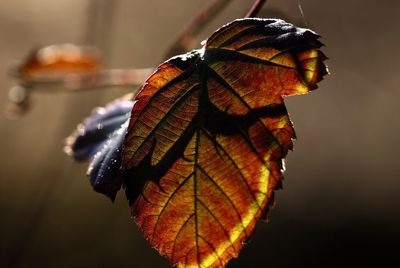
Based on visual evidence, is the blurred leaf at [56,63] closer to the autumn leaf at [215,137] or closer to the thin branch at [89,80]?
the thin branch at [89,80]

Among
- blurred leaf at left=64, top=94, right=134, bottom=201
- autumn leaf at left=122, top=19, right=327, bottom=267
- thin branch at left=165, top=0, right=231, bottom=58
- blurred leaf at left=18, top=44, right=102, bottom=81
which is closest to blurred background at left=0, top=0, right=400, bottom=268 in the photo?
blurred leaf at left=18, top=44, right=102, bottom=81

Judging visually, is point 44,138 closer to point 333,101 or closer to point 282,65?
point 333,101

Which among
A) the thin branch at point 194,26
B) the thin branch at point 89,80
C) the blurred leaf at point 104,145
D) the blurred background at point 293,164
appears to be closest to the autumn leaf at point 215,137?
the blurred leaf at point 104,145

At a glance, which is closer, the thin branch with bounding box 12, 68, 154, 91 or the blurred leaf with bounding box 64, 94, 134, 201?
the blurred leaf with bounding box 64, 94, 134, 201

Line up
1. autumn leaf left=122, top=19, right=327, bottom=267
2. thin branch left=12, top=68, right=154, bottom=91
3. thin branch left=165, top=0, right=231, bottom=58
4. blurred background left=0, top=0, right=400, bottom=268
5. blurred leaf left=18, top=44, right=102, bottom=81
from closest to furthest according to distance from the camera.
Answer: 1. autumn leaf left=122, top=19, right=327, bottom=267
2. thin branch left=165, top=0, right=231, bottom=58
3. thin branch left=12, top=68, right=154, bottom=91
4. blurred leaf left=18, top=44, right=102, bottom=81
5. blurred background left=0, top=0, right=400, bottom=268

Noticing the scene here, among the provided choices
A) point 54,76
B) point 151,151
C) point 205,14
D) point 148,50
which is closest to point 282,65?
point 151,151

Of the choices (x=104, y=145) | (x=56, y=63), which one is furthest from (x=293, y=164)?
(x=104, y=145)

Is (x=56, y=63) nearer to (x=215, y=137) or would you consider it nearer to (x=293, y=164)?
(x=215, y=137)

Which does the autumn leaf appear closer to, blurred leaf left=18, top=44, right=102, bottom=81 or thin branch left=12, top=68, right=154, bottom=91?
thin branch left=12, top=68, right=154, bottom=91
